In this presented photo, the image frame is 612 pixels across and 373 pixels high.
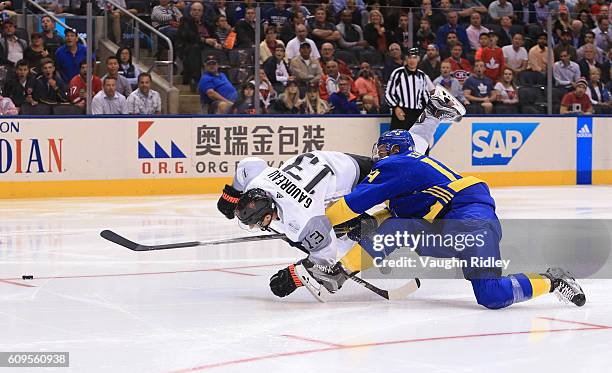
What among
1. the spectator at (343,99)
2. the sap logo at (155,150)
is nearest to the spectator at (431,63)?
the spectator at (343,99)

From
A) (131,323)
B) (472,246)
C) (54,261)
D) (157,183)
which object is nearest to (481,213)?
(472,246)

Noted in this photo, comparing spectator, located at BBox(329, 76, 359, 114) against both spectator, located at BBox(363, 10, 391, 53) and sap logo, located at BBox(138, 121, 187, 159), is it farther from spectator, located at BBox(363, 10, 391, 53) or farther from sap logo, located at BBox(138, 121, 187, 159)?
sap logo, located at BBox(138, 121, 187, 159)

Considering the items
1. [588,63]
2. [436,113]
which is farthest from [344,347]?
[588,63]

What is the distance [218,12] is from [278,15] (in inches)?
31.2

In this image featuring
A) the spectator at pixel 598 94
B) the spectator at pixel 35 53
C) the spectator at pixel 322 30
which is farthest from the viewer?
the spectator at pixel 598 94

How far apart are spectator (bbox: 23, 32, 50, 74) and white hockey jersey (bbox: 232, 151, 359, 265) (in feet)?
24.2

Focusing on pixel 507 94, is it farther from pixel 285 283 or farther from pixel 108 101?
pixel 285 283

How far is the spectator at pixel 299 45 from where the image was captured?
14.8 meters

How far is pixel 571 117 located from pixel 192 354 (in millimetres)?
12355

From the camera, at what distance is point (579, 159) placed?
1628cm

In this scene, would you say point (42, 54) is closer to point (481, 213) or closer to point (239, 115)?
point (239, 115)

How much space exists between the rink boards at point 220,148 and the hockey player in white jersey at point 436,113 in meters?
5.08

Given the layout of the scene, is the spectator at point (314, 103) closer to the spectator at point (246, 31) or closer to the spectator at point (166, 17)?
the spectator at point (246, 31)

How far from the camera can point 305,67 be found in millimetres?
14711
